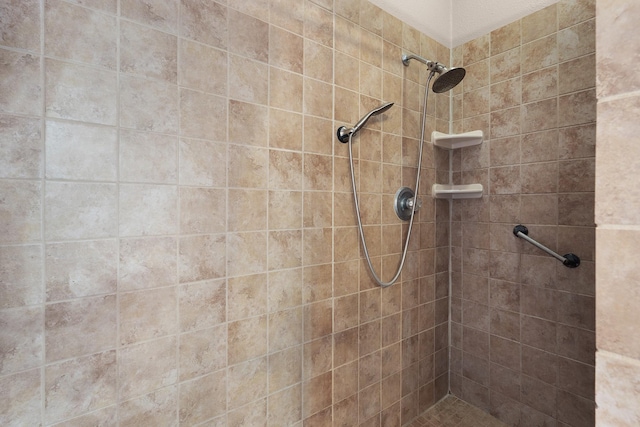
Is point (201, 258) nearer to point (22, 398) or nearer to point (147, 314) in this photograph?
point (147, 314)

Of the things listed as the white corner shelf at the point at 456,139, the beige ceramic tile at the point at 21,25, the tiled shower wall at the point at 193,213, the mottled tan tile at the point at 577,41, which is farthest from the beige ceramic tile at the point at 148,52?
the mottled tan tile at the point at 577,41

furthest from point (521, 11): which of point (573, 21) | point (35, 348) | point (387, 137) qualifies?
point (35, 348)

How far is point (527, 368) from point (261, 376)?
1.30 m

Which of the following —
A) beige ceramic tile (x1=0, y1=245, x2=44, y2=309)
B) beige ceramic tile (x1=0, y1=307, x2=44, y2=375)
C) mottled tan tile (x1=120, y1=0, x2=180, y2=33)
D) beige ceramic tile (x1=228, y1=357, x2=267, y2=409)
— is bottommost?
beige ceramic tile (x1=228, y1=357, x2=267, y2=409)

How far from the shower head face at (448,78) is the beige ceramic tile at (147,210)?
1149mm

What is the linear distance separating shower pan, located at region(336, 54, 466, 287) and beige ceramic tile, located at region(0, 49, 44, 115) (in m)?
0.88

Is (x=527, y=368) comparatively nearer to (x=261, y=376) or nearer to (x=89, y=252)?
(x=261, y=376)

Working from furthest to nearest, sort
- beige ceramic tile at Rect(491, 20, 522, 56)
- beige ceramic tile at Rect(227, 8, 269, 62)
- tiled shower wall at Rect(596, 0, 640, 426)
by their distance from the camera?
beige ceramic tile at Rect(491, 20, 522, 56), beige ceramic tile at Rect(227, 8, 269, 62), tiled shower wall at Rect(596, 0, 640, 426)

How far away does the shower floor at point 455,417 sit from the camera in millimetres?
1479

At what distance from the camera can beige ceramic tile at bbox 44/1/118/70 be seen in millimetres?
667

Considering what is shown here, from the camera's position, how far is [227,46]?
0.90 meters

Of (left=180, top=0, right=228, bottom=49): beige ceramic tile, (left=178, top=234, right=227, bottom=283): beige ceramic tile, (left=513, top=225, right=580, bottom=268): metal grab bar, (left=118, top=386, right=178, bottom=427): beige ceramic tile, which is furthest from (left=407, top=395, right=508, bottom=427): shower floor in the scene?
(left=180, top=0, right=228, bottom=49): beige ceramic tile

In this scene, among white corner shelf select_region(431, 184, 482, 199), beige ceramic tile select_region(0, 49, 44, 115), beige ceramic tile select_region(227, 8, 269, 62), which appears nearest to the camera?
beige ceramic tile select_region(0, 49, 44, 115)

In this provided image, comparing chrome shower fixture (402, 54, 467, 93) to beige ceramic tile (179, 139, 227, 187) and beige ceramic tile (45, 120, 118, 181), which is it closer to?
beige ceramic tile (179, 139, 227, 187)
